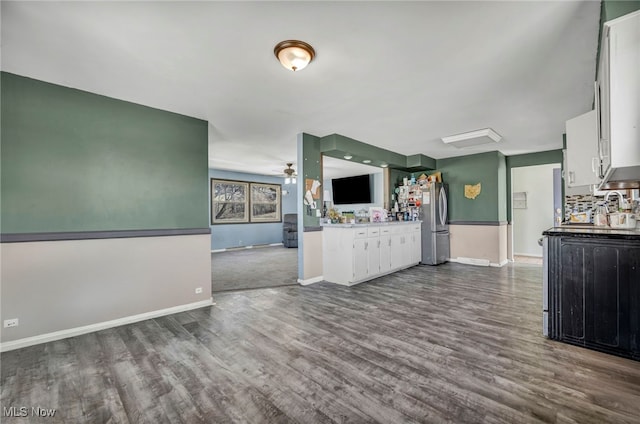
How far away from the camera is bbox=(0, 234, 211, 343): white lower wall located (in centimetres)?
252

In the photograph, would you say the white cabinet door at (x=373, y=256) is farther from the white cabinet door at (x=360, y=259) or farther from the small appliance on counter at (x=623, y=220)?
the small appliance on counter at (x=623, y=220)

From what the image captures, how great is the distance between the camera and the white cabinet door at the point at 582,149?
2660 mm

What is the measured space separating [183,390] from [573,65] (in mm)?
4191

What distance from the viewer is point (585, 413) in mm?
1555

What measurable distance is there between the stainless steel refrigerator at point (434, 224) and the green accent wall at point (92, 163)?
15.4 ft

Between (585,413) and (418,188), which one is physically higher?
(418,188)

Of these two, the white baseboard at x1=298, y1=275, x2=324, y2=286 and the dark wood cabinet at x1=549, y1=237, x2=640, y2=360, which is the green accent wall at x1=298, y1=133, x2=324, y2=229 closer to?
the white baseboard at x1=298, y1=275, x2=324, y2=286

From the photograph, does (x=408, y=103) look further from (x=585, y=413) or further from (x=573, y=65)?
(x=585, y=413)

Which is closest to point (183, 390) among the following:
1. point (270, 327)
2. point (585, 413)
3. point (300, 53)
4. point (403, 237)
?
point (270, 327)

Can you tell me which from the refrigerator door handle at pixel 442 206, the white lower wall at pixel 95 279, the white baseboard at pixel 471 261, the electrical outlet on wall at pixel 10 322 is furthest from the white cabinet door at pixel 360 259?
the electrical outlet on wall at pixel 10 322

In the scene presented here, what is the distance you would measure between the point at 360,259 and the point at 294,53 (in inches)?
127

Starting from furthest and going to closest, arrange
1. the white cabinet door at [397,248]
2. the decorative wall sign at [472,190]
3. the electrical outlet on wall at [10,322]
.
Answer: the decorative wall sign at [472,190]
the white cabinet door at [397,248]
the electrical outlet on wall at [10,322]

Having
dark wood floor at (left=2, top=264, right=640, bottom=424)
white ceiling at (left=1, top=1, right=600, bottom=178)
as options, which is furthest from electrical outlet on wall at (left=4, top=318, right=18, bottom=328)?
white ceiling at (left=1, top=1, right=600, bottom=178)

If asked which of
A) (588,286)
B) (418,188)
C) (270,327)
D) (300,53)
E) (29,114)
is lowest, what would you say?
(270,327)
